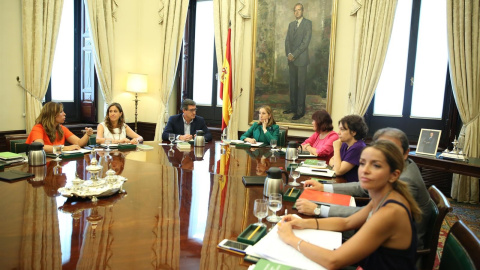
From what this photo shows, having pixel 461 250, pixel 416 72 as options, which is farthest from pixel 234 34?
pixel 461 250

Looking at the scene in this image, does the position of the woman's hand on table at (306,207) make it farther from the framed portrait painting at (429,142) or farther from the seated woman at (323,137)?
the framed portrait painting at (429,142)

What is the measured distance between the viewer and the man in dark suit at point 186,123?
5.12m

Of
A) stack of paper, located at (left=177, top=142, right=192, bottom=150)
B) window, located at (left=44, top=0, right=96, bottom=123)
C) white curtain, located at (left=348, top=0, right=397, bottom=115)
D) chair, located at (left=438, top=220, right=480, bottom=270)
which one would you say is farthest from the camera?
window, located at (left=44, top=0, right=96, bottom=123)

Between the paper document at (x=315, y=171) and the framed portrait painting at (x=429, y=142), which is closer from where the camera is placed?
the paper document at (x=315, y=171)

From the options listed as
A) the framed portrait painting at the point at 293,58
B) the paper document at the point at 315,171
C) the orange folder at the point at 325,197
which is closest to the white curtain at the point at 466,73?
the framed portrait painting at the point at 293,58

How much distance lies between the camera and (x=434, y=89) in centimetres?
576

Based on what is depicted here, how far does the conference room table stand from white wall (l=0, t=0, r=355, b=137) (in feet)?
9.53

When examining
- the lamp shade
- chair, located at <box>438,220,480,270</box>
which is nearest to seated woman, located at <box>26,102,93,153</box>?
the lamp shade

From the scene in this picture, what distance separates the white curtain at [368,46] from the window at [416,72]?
14.7 inches

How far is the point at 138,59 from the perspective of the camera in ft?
24.5

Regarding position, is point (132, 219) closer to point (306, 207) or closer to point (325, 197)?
point (306, 207)

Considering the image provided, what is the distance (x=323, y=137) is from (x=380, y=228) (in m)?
2.95

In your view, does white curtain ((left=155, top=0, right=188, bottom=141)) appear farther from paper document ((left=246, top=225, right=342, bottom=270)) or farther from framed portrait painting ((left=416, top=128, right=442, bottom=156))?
paper document ((left=246, top=225, right=342, bottom=270))

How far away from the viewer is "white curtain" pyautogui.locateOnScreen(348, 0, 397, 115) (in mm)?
5552
